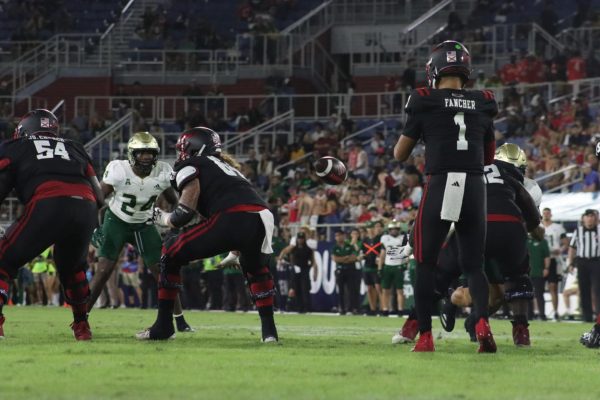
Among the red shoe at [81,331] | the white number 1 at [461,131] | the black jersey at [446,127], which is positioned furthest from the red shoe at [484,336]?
the red shoe at [81,331]

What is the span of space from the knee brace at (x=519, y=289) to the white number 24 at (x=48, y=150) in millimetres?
4064

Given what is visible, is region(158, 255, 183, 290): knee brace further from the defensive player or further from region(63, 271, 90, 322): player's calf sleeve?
the defensive player

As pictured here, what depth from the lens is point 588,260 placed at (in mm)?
21562

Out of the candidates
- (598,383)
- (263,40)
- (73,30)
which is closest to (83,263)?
(598,383)

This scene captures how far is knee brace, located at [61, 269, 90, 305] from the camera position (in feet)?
39.7

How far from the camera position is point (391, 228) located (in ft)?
80.3

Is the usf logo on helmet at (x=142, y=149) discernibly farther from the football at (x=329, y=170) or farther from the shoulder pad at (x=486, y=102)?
the shoulder pad at (x=486, y=102)

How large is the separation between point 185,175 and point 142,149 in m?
2.76

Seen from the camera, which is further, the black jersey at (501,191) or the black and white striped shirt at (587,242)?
the black and white striped shirt at (587,242)

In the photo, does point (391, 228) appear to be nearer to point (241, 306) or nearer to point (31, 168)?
point (241, 306)

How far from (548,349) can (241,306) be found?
15837mm

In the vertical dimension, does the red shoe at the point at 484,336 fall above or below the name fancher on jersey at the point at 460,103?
below

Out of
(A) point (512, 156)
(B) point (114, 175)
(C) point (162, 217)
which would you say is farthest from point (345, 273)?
(C) point (162, 217)

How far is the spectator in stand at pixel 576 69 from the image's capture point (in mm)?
31562
